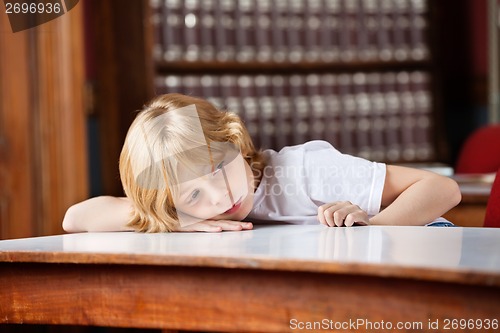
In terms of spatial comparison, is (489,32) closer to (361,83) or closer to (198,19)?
(361,83)

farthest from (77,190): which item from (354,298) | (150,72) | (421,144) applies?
(354,298)

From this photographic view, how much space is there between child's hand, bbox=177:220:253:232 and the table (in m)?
0.12

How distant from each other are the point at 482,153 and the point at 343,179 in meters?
1.82

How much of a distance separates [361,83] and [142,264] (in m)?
3.40

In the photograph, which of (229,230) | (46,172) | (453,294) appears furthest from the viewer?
(46,172)

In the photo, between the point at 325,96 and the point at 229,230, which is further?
the point at 325,96

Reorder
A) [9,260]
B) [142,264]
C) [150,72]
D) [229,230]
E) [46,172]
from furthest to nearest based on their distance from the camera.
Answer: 1. [150,72]
2. [46,172]
3. [229,230]
4. [9,260]
5. [142,264]

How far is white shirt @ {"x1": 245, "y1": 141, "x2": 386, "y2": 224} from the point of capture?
1.81 meters

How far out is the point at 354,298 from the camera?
105cm

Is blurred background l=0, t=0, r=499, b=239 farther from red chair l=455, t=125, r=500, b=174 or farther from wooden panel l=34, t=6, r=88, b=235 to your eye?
red chair l=455, t=125, r=500, b=174

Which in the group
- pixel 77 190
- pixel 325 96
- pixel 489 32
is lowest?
pixel 77 190

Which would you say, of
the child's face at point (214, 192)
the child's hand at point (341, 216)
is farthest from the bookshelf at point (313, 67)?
the child's hand at point (341, 216)

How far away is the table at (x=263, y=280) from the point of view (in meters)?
0.98

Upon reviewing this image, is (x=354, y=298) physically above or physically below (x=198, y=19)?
below
